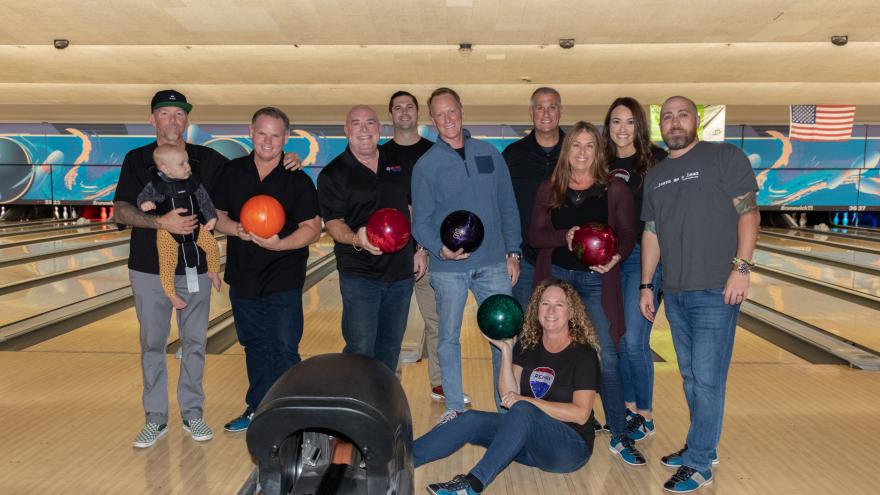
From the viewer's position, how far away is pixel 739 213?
220 centimetres

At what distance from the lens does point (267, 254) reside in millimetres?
2625

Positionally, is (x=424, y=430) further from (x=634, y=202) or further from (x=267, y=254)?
(x=634, y=202)

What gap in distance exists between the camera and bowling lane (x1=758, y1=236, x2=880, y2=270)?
25.7 feet

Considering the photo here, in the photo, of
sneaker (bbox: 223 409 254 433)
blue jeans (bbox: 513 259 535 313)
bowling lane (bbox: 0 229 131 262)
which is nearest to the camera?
sneaker (bbox: 223 409 254 433)

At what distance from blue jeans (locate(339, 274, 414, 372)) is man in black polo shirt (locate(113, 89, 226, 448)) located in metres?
0.53

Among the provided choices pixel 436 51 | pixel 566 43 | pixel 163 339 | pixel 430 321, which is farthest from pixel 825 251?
pixel 163 339

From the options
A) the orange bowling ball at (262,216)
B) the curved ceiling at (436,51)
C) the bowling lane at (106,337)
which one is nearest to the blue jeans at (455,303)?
the orange bowling ball at (262,216)

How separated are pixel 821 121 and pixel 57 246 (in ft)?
32.9

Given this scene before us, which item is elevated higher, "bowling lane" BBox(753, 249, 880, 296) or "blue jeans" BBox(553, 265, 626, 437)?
"blue jeans" BBox(553, 265, 626, 437)

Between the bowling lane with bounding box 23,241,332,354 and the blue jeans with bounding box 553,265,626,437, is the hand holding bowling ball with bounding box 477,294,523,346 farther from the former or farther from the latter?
the bowling lane with bounding box 23,241,332,354

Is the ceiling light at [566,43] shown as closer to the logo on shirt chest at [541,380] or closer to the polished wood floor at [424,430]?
the polished wood floor at [424,430]

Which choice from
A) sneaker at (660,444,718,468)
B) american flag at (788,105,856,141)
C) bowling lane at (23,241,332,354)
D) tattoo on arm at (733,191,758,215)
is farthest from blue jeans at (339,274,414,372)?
american flag at (788,105,856,141)

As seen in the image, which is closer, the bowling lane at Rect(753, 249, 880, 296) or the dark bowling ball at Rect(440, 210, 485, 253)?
the dark bowling ball at Rect(440, 210, 485, 253)

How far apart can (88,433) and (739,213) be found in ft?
7.89
